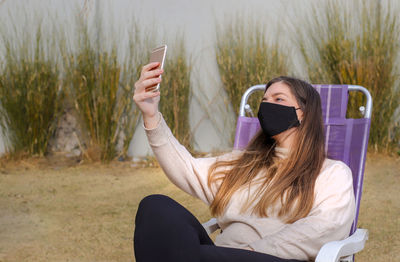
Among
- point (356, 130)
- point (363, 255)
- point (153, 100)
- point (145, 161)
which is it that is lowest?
point (145, 161)

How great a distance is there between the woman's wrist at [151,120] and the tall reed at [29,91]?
3752 millimetres

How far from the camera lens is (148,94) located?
6.53 feet

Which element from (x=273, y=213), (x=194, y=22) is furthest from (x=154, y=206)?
(x=194, y=22)

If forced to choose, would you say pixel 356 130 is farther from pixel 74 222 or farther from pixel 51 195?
pixel 51 195

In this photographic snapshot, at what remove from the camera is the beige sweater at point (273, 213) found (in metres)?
1.88

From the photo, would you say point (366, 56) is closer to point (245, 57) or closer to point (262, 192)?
point (245, 57)

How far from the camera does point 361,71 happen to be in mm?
5281

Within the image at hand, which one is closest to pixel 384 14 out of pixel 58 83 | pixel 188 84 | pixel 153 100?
pixel 188 84

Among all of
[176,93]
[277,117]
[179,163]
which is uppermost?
[277,117]

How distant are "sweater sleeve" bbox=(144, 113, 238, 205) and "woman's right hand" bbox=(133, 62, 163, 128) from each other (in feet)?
0.15

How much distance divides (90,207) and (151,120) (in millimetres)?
2567

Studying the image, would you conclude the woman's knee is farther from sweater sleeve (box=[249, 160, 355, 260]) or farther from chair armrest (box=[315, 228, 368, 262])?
chair armrest (box=[315, 228, 368, 262])

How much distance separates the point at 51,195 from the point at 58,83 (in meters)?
1.39

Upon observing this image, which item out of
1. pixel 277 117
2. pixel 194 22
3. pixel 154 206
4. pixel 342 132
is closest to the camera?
pixel 154 206
